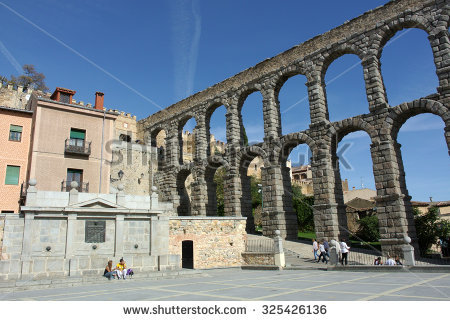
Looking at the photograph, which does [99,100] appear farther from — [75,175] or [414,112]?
[414,112]

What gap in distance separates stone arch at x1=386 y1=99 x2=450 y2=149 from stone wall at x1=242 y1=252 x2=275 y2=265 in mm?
10183

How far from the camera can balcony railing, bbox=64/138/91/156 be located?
22.4 meters

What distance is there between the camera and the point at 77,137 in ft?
76.5

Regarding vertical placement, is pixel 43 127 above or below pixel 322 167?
above

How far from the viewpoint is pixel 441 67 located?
19016mm

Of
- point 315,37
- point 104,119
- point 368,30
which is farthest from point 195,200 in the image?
point 368,30

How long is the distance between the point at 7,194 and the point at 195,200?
13.9 meters

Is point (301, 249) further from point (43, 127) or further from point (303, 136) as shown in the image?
point (43, 127)

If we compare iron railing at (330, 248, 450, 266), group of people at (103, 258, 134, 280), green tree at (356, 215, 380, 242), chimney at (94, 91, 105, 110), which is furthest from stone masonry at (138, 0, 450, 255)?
group of people at (103, 258, 134, 280)

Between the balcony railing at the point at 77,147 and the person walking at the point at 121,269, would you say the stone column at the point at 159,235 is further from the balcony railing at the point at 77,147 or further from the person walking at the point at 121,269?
the balcony railing at the point at 77,147

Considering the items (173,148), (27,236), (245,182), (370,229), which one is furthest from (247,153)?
(27,236)

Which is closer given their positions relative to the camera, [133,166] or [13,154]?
[13,154]

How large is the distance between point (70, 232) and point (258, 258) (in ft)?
32.2

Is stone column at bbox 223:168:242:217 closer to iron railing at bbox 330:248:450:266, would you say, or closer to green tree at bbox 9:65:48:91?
iron railing at bbox 330:248:450:266
